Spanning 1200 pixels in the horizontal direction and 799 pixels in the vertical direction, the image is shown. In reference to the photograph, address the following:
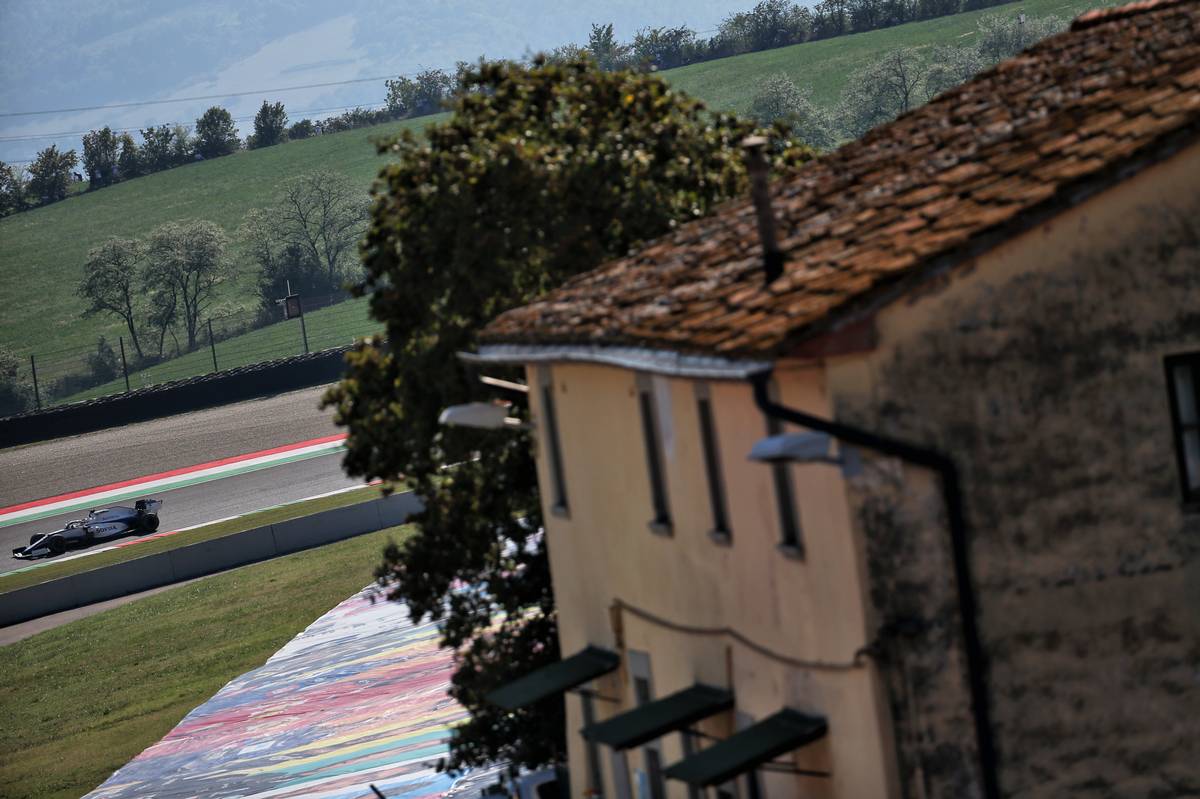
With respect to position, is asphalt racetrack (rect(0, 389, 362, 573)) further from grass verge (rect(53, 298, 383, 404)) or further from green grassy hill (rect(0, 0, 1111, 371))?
green grassy hill (rect(0, 0, 1111, 371))

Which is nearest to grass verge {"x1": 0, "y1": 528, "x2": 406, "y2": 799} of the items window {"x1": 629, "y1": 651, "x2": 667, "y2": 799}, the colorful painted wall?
the colorful painted wall

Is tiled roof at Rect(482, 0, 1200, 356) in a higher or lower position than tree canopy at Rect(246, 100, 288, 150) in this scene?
lower

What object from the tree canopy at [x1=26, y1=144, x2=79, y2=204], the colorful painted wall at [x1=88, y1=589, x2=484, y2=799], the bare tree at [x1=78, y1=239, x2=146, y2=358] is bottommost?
the colorful painted wall at [x1=88, y1=589, x2=484, y2=799]

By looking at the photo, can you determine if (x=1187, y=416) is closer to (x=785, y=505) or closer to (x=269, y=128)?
(x=785, y=505)

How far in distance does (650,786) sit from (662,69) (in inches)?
6229

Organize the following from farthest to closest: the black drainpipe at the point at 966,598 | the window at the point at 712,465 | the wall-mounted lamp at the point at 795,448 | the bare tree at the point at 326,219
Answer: the bare tree at the point at 326,219, the window at the point at 712,465, the black drainpipe at the point at 966,598, the wall-mounted lamp at the point at 795,448

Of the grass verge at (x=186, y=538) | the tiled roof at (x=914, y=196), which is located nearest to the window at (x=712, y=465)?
the tiled roof at (x=914, y=196)

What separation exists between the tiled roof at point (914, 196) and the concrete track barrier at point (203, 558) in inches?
1571

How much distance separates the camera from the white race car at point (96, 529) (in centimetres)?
6656

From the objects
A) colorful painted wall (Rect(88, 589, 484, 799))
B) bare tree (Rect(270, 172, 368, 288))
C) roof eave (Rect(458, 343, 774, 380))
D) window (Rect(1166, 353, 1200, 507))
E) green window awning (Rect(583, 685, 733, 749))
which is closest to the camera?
roof eave (Rect(458, 343, 774, 380))

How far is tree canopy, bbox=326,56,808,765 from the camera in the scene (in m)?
22.9

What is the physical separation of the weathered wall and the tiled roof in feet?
1.08

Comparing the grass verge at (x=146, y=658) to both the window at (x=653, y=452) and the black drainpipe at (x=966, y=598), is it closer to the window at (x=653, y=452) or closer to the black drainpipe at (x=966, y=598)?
the window at (x=653, y=452)

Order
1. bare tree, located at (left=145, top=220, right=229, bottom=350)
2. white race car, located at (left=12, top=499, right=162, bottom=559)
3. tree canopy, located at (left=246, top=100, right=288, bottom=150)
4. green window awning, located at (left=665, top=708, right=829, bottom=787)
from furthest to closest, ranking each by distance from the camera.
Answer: tree canopy, located at (left=246, top=100, right=288, bottom=150)
bare tree, located at (left=145, top=220, right=229, bottom=350)
white race car, located at (left=12, top=499, right=162, bottom=559)
green window awning, located at (left=665, top=708, right=829, bottom=787)
